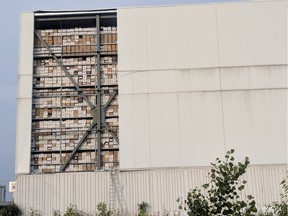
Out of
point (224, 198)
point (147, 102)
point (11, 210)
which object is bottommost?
point (11, 210)

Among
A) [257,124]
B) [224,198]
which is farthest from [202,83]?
[224,198]

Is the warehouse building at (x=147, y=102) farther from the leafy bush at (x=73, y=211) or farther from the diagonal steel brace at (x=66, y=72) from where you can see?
the leafy bush at (x=73, y=211)

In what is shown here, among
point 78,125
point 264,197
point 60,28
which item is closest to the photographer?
point 264,197

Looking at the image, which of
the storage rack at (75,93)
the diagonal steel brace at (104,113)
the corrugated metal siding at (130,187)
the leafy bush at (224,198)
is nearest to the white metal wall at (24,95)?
the storage rack at (75,93)

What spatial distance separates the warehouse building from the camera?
23.0 metres

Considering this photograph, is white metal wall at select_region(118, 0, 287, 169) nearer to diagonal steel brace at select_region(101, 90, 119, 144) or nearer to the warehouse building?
the warehouse building

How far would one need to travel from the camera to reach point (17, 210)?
2241 centimetres

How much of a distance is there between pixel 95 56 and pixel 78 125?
3928 mm

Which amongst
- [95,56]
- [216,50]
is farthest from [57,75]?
[216,50]

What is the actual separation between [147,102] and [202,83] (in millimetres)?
3010

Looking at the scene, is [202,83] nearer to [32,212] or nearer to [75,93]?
[75,93]

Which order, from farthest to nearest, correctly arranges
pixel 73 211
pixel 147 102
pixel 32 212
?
pixel 147 102, pixel 32 212, pixel 73 211

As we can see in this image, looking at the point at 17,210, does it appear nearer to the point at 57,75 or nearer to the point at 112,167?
the point at 112,167

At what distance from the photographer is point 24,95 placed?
24.5 meters
